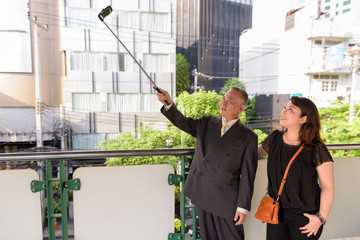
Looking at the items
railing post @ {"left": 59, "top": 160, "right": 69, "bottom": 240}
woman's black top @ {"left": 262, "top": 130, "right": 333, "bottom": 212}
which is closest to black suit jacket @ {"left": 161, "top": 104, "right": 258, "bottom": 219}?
woman's black top @ {"left": 262, "top": 130, "right": 333, "bottom": 212}

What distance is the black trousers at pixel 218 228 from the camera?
1.14 meters

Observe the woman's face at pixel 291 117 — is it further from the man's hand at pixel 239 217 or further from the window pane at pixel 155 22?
the window pane at pixel 155 22

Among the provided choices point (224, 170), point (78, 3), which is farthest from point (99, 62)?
point (224, 170)

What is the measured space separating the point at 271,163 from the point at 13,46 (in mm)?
8675

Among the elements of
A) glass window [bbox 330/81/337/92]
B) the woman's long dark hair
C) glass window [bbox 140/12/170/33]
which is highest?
glass window [bbox 140/12/170/33]

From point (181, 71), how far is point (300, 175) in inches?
368

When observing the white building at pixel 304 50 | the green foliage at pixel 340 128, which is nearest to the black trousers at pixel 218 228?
the green foliage at pixel 340 128

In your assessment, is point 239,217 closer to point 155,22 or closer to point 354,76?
point 354,76

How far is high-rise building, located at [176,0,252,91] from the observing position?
7.41 m

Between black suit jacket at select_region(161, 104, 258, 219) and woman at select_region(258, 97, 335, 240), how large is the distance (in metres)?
0.11

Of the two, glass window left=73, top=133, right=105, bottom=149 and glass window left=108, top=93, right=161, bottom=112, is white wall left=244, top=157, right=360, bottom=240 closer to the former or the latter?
glass window left=108, top=93, right=161, bottom=112

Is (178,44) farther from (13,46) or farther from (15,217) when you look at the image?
(15,217)

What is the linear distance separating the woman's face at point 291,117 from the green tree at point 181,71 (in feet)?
28.2

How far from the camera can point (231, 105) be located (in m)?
1.18
